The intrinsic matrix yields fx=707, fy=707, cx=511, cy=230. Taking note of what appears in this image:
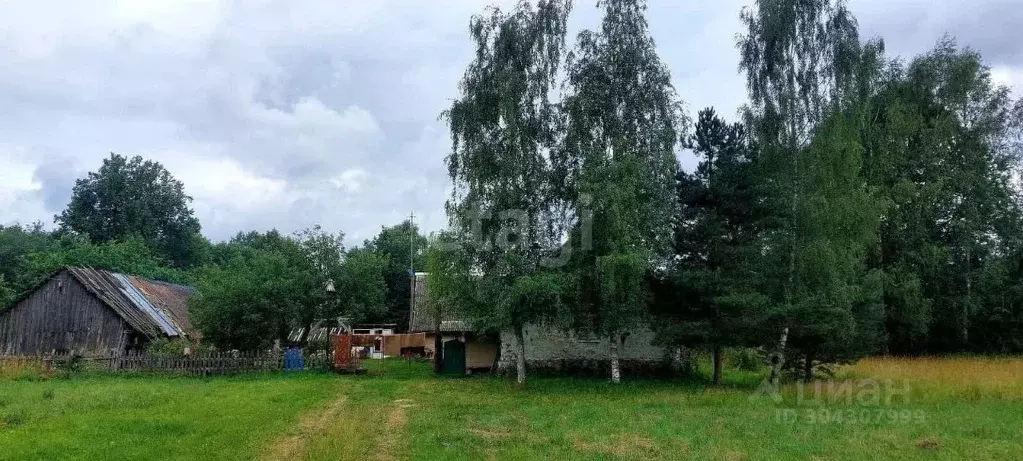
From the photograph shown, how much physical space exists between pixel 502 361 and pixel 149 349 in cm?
1263

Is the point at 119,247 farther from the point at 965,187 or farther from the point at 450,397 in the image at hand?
the point at 965,187

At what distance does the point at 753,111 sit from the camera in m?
20.8

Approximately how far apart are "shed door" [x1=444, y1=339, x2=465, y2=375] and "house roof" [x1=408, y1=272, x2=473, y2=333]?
2.87 ft

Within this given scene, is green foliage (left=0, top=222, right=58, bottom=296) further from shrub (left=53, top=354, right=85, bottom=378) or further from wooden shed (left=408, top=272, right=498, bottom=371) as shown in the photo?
wooden shed (left=408, top=272, right=498, bottom=371)

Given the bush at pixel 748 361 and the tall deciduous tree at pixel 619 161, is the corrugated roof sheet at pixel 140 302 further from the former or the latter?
the bush at pixel 748 361

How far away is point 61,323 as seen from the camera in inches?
1080

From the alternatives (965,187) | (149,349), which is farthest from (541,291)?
(965,187)

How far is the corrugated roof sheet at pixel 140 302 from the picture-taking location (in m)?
26.9

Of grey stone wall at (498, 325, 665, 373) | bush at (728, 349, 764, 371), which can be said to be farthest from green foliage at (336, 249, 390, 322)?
bush at (728, 349, 764, 371)

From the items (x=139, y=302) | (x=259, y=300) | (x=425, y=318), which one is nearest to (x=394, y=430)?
(x=259, y=300)

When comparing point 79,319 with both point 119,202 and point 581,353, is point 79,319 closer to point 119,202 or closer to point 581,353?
point 581,353

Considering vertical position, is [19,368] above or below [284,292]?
below

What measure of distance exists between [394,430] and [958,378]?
14.5 m

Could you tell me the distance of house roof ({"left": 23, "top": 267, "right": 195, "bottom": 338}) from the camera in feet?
88.1
